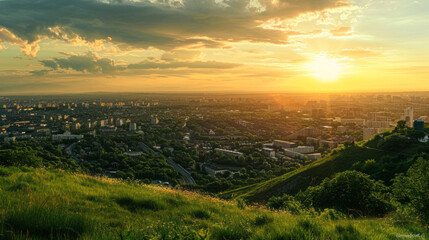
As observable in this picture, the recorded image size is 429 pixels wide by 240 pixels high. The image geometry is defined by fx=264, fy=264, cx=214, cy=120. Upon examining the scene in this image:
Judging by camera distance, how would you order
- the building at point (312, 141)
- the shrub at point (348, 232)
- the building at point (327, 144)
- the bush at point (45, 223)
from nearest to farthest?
the bush at point (45, 223)
the shrub at point (348, 232)
the building at point (327, 144)
the building at point (312, 141)

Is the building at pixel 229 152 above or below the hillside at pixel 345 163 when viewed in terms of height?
below

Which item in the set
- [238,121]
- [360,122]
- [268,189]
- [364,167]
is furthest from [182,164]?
[360,122]

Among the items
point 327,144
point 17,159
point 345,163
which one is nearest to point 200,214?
point 17,159

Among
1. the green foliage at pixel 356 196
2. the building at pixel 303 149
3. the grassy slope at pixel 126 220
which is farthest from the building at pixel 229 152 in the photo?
the grassy slope at pixel 126 220

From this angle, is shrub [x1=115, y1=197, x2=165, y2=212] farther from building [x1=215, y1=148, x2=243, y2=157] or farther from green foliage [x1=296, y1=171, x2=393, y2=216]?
building [x1=215, y1=148, x2=243, y2=157]

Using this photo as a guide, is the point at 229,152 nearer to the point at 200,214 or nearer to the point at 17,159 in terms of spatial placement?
the point at 17,159

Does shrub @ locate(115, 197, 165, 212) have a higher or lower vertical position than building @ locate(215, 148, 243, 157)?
higher

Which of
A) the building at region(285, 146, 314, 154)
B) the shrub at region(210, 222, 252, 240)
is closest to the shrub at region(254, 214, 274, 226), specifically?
the shrub at region(210, 222, 252, 240)

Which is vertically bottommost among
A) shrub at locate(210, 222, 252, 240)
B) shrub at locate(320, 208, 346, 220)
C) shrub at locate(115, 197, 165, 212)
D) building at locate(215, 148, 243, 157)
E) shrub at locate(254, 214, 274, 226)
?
building at locate(215, 148, 243, 157)

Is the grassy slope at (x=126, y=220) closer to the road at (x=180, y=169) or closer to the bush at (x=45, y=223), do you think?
the bush at (x=45, y=223)
